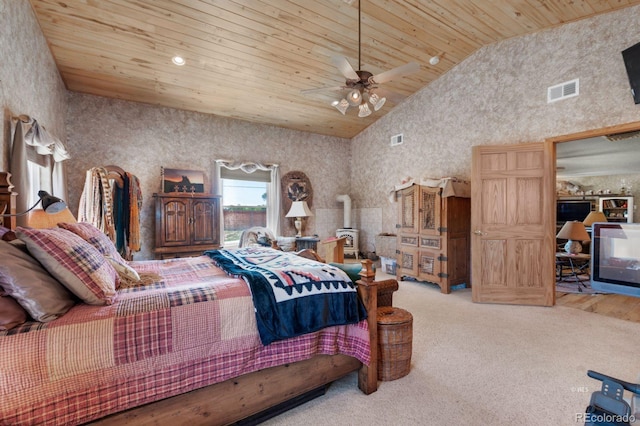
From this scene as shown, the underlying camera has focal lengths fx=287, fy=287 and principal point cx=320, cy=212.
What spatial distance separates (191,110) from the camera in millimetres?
4984

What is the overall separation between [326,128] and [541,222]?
4174mm

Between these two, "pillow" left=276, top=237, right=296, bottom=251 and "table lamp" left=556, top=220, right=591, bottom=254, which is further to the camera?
"pillow" left=276, top=237, right=296, bottom=251

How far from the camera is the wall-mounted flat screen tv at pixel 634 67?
118 inches

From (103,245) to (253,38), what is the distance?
2911 mm

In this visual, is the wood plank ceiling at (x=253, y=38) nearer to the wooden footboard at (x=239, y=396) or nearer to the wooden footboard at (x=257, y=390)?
the wooden footboard at (x=257, y=390)

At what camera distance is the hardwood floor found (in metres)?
3.38

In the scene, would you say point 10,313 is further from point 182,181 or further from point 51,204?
point 182,181

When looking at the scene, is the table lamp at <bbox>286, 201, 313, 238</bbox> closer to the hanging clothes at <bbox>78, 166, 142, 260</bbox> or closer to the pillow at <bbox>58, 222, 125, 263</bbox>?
the hanging clothes at <bbox>78, 166, 142, 260</bbox>

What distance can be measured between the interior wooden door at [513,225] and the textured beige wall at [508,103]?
49cm

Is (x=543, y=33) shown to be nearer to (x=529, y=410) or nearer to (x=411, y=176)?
(x=411, y=176)

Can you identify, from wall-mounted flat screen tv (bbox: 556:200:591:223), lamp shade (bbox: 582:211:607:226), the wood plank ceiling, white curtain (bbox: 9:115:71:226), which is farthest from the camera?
wall-mounted flat screen tv (bbox: 556:200:591:223)

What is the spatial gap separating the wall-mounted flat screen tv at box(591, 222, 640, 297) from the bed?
151 cm

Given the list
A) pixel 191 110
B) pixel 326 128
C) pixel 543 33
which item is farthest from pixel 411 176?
pixel 191 110

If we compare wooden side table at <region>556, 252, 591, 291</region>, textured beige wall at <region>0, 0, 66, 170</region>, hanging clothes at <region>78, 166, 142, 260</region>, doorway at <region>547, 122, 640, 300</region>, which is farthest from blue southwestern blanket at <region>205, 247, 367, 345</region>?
wooden side table at <region>556, 252, 591, 291</region>
